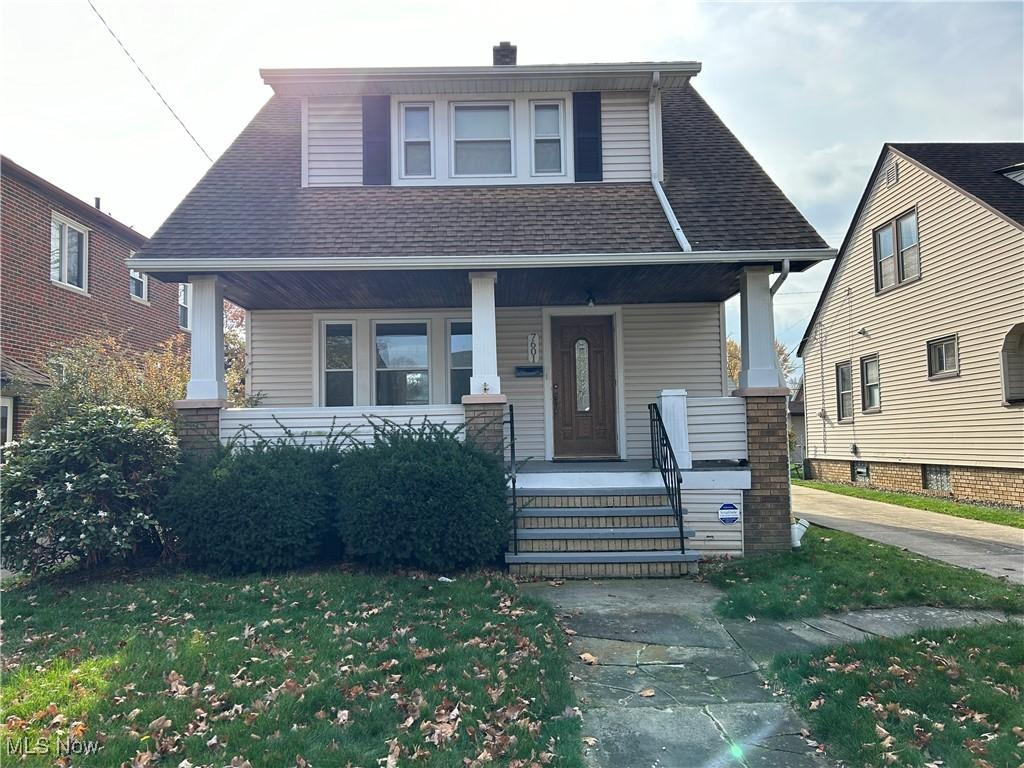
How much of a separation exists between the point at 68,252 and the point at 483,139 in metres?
9.48

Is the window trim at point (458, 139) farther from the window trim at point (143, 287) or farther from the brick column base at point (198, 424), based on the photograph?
the window trim at point (143, 287)

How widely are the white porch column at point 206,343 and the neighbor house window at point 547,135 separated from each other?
455 centimetres

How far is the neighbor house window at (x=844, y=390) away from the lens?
1689 cm

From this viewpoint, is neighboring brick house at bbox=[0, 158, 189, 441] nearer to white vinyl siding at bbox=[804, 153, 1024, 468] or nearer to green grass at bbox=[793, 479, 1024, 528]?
green grass at bbox=[793, 479, 1024, 528]

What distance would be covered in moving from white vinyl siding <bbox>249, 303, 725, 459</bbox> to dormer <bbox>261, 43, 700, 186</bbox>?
1989 millimetres

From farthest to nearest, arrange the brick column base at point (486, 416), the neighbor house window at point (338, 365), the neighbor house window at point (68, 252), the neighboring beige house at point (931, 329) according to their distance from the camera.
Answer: the neighbor house window at point (68, 252)
the neighboring beige house at point (931, 329)
the neighbor house window at point (338, 365)
the brick column base at point (486, 416)

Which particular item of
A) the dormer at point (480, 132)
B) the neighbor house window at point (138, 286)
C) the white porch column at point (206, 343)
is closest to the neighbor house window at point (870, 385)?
the dormer at point (480, 132)

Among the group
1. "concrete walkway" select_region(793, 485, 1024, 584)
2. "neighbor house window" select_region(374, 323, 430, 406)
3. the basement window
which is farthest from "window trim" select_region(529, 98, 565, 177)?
the basement window

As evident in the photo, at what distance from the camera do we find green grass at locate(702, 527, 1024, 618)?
5301 mm

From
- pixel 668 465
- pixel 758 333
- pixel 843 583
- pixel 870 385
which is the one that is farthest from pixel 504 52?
pixel 870 385

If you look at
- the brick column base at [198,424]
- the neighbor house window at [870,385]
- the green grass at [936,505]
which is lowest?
the green grass at [936,505]

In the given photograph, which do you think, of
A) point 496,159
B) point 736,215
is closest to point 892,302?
point 736,215

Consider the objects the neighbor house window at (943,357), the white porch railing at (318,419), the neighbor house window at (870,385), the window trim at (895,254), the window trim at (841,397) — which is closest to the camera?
the white porch railing at (318,419)

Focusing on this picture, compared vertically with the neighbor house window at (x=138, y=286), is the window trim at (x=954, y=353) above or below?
below
